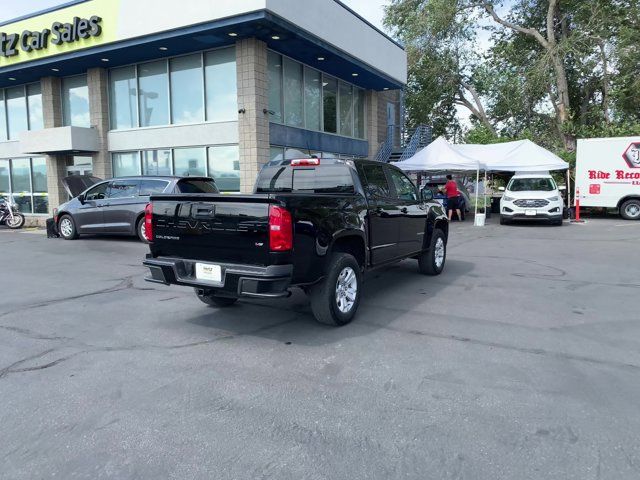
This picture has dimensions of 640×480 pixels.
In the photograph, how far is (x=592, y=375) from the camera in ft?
13.1

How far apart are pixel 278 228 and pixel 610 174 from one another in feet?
60.3

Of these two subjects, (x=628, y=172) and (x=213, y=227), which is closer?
(x=213, y=227)

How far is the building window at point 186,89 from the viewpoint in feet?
52.6

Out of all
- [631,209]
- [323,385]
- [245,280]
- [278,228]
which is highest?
[278,228]

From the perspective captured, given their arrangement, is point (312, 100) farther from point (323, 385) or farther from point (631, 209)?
point (323, 385)

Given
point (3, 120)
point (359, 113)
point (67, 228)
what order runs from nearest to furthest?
point (67, 228), point (3, 120), point (359, 113)

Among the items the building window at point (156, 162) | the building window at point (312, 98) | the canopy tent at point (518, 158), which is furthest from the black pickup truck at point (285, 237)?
the canopy tent at point (518, 158)

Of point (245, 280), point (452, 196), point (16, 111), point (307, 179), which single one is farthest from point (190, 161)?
point (245, 280)

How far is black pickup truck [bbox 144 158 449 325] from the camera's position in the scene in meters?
4.56

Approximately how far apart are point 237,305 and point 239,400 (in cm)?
277

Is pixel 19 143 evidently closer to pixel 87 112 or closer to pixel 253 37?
pixel 87 112

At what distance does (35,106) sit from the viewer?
19859mm

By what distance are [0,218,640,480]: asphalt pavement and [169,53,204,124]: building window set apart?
33.4ft

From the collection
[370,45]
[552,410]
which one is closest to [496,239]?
[370,45]
